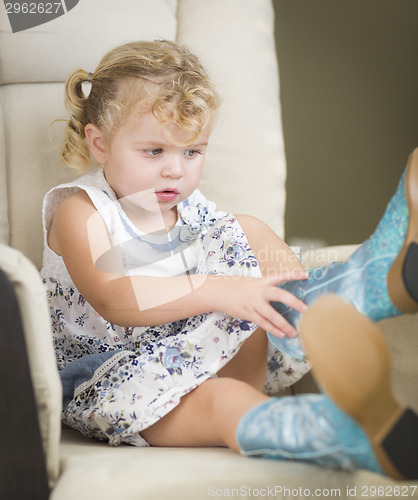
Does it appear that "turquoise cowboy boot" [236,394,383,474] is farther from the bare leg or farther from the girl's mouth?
the girl's mouth

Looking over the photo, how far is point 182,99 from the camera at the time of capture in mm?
947

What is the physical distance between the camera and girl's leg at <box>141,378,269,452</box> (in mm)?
674

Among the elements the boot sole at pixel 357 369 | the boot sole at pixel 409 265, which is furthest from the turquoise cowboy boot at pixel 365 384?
the boot sole at pixel 409 265

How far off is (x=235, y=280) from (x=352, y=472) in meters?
0.30

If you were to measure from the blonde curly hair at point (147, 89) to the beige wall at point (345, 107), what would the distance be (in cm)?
95

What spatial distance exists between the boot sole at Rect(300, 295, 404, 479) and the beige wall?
4.91 ft

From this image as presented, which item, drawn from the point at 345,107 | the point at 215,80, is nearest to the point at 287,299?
A: the point at 215,80

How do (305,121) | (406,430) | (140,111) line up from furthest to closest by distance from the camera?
(305,121)
(140,111)
(406,430)

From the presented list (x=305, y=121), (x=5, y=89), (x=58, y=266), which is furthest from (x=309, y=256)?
(x=305, y=121)

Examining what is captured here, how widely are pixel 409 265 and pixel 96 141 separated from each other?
602 millimetres

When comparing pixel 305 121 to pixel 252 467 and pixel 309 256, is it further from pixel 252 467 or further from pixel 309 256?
pixel 252 467

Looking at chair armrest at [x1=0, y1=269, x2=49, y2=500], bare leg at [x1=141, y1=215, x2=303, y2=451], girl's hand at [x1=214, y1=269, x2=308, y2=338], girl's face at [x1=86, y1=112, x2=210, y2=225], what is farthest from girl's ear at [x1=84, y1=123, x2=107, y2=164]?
chair armrest at [x1=0, y1=269, x2=49, y2=500]

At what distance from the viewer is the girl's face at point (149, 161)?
0.93 meters

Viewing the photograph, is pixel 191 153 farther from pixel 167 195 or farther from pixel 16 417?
pixel 16 417
